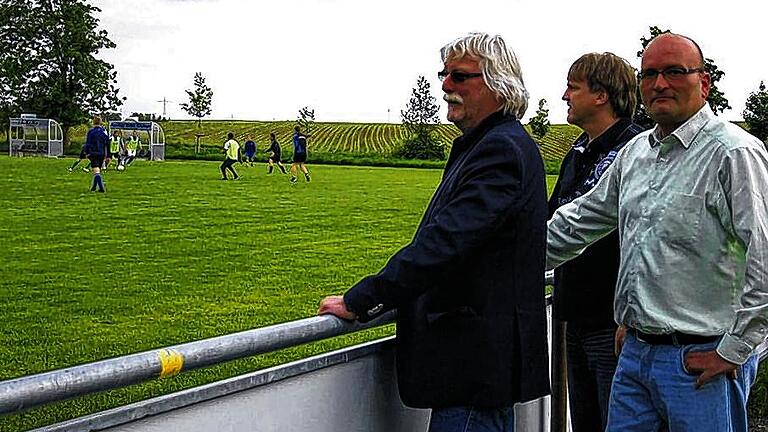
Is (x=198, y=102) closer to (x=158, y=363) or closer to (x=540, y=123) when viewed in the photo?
(x=540, y=123)

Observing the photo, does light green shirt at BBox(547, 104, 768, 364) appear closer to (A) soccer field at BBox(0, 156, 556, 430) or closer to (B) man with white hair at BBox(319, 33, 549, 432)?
(B) man with white hair at BBox(319, 33, 549, 432)

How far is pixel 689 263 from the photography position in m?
2.99

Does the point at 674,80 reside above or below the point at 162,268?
above

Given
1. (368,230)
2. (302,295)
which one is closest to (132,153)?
(368,230)

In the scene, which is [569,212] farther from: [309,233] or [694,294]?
[309,233]

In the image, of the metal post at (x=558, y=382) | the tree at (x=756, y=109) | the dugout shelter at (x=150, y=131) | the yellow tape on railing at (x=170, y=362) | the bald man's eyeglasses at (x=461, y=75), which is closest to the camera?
the yellow tape on railing at (x=170, y=362)

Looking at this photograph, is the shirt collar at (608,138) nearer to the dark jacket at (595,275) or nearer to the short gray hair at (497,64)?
the dark jacket at (595,275)

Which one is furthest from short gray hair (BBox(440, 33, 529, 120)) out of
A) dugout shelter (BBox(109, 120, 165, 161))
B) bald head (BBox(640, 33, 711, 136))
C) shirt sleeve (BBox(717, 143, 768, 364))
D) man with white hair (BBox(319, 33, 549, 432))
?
Result: dugout shelter (BBox(109, 120, 165, 161))

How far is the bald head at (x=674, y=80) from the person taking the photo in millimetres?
3062

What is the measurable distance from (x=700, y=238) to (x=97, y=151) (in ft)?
85.5

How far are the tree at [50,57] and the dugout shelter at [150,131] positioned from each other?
18979mm

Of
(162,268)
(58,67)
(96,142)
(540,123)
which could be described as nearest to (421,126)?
(540,123)

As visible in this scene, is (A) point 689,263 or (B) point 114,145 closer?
(A) point 689,263

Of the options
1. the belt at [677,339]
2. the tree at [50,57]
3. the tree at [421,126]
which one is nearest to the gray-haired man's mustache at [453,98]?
the belt at [677,339]
